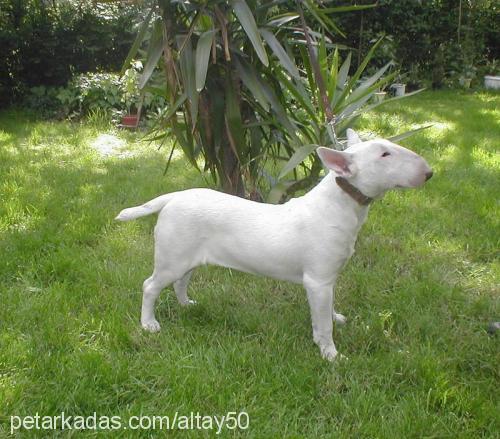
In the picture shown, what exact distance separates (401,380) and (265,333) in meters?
0.72

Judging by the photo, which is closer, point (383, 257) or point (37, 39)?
point (383, 257)

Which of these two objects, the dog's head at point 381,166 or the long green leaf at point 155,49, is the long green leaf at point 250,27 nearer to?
the long green leaf at point 155,49

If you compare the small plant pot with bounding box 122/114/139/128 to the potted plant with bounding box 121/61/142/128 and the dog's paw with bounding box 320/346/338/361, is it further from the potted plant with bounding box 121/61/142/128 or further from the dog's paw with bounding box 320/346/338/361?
the dog's paw with bounding box 320/346/338/361

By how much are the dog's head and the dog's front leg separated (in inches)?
20.7

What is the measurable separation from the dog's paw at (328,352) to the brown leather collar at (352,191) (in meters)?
0.73

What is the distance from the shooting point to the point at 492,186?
4.71m

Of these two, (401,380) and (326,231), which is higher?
(326,231)

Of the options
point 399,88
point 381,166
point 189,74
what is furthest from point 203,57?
point 399,88

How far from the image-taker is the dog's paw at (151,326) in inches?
107

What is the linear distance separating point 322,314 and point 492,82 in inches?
383

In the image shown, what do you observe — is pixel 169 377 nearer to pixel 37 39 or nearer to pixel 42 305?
pixel 42 305

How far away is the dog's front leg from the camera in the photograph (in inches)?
96.1

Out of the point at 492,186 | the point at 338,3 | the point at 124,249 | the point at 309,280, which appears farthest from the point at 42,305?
the point at 338,3

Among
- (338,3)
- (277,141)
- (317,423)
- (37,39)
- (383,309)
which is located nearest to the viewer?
(317,423)
